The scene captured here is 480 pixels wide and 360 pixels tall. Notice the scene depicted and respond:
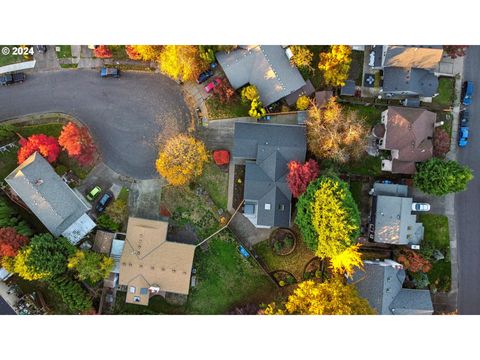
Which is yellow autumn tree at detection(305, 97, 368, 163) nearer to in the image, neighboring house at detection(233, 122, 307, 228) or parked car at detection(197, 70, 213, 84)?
neighboring house at detection(233, 122, 307, 228)

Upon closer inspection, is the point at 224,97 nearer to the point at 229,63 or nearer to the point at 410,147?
the point at 229,63

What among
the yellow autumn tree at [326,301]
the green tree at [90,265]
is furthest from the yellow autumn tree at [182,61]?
the yellow autumn tree at [326,301]

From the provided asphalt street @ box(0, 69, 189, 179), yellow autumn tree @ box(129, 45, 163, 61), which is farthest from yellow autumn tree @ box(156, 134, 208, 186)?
yellow autumn tree @ box(129, 45, 163, 61)

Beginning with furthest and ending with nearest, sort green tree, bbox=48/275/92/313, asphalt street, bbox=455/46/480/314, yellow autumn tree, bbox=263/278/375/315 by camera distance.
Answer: asphalt street, bbox=455/46/480/314, green tree, bbox=48/275/92/313, yellow autumn tree, bbox=263/278/375/315

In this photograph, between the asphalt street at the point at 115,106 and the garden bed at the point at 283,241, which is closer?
the garden bed at the point at 283,241

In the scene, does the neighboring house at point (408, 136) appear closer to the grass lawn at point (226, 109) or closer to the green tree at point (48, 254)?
the grass lawn at point (226, 109)

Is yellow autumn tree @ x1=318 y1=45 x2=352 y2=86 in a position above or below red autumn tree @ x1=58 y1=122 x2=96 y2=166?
above
